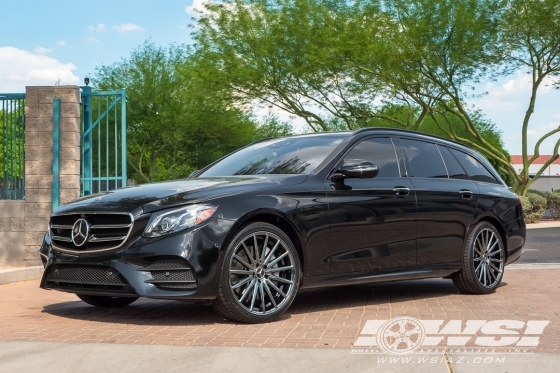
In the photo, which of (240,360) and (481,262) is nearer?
(240,360)

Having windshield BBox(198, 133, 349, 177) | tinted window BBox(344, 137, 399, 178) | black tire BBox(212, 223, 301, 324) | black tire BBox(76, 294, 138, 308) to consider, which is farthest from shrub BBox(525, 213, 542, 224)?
black tire BBox(212, 223, 301, 324)

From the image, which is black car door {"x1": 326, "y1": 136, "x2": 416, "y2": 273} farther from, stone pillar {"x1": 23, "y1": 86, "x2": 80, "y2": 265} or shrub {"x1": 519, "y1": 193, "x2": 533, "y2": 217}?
shrub {"x1": 519, "y1": 193, "x2": 533, "y2": 217}

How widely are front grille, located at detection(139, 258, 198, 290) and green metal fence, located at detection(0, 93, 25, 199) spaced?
7.69m

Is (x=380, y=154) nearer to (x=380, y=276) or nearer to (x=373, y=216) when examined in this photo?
(x=373, y=216)

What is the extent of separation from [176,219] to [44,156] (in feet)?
24.9

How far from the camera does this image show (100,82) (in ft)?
177

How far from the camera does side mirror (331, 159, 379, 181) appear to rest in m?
8.02

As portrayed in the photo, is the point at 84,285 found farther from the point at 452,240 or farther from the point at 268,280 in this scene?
the point at 452,240

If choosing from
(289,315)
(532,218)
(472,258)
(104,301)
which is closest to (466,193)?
(472,258)

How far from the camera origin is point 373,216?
830cm

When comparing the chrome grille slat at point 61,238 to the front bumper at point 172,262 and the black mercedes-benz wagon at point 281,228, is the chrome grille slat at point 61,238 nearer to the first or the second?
the black mercedes-benz wagon at point 281,228

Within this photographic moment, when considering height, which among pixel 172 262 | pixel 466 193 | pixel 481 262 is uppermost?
pixel 466 193

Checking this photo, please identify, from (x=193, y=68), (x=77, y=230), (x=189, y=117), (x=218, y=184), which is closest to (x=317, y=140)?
(x=218, y=184)

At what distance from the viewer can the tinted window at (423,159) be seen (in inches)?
364
